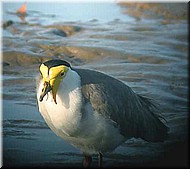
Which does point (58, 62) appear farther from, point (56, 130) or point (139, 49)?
point (139, 49)

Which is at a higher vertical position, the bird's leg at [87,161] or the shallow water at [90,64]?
the shallow water at [90,64]

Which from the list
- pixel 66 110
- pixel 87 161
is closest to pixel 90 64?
pixel 87 161

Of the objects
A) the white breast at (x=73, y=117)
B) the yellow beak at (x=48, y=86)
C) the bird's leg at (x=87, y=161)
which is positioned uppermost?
the yellow beak at (x=48, y=86)

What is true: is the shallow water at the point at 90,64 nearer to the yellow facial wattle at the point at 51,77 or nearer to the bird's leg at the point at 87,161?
the bird's leg at the point at 87,161

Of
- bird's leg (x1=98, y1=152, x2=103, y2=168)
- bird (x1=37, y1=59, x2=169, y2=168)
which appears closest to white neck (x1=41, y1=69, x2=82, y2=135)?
bird (x1=37, y1=59, x2=169, y2=168)

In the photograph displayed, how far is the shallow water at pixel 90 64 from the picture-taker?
2.06 m

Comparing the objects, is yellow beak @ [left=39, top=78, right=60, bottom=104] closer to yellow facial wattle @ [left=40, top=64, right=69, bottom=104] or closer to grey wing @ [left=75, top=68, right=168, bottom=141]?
yellow facial wattle @ [left=40, top=64, right=69, bottom=104]

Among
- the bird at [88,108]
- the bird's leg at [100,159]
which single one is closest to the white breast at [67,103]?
the bird at [88,108]

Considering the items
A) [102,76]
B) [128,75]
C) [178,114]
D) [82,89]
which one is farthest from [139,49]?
[82,89]

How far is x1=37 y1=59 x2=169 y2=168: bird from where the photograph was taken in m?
1.64

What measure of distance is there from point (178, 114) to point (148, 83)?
0.75 ft

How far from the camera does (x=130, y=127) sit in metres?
1.82

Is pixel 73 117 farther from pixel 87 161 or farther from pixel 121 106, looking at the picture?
pixel 87 161

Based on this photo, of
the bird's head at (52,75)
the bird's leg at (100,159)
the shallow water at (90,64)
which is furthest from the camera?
the shallow water at (90,64)
